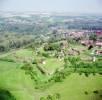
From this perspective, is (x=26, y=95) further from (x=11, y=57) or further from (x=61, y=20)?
(x=61, y=20)

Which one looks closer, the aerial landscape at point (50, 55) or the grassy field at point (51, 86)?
the grassy field at point (51, 86)

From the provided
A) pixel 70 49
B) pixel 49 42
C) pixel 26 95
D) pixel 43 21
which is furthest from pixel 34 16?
pixel 26 95

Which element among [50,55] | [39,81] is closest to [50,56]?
[50,55]

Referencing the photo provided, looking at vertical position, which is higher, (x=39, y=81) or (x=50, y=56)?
(x=50, y=56)

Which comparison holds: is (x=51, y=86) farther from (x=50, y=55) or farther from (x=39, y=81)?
(x=50, y=55)

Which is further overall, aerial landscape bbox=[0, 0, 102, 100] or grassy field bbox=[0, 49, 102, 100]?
aerial landscape bbox=[0, 0, 102, 100]

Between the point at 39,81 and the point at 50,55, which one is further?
the point at 50,55

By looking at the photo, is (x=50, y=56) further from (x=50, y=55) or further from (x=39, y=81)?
(x=39, y=81)
